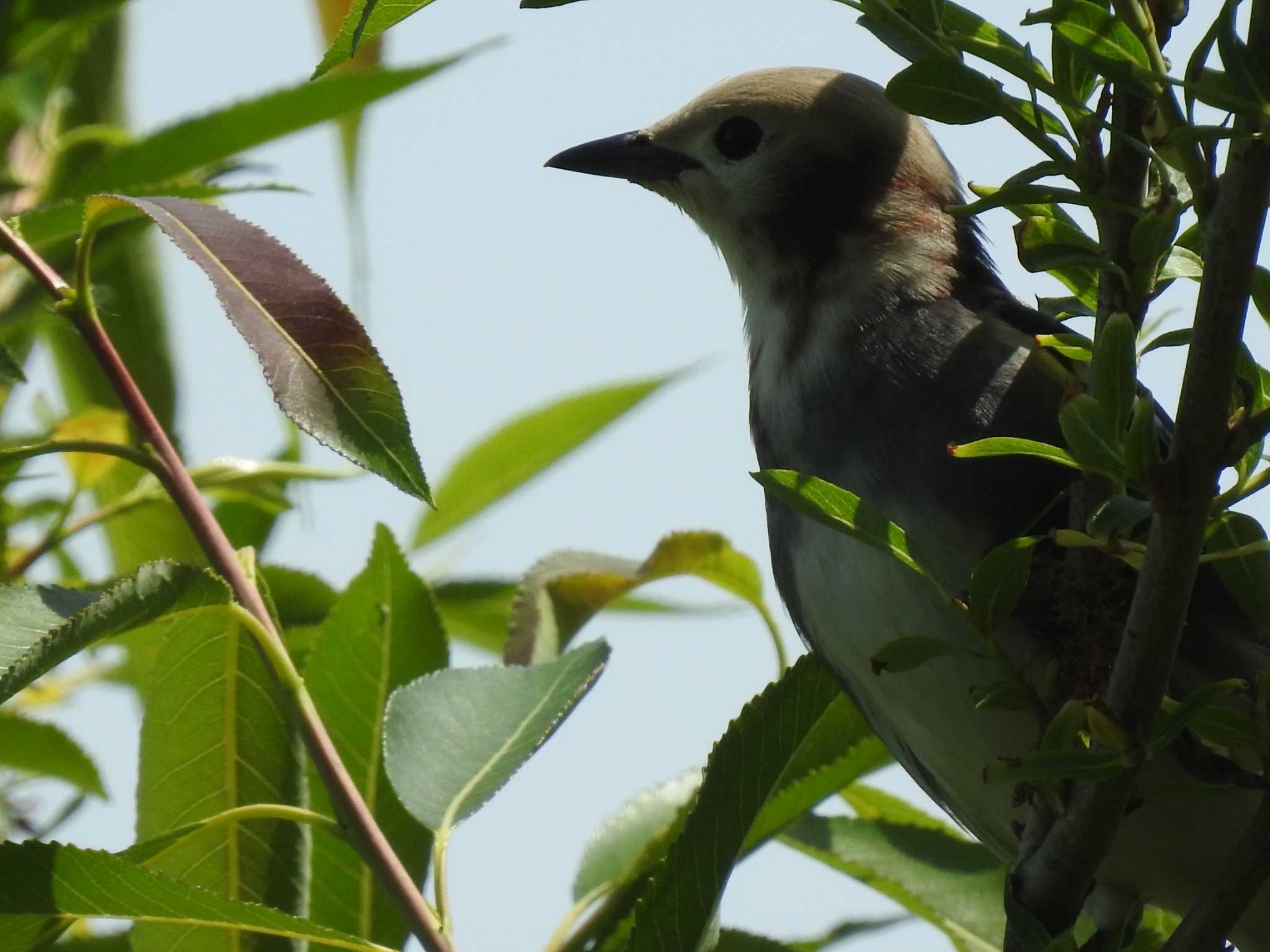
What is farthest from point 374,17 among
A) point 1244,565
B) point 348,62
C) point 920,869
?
point 348,62

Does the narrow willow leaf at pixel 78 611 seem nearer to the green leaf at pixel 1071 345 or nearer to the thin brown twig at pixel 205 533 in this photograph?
the thin brown twig at pixel 205 533

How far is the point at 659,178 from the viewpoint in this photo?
12.5 feet

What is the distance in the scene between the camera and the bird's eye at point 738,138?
Answer: 3.70 meters

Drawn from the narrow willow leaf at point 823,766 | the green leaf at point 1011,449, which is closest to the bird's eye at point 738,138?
the narrow willow leaf at point 823,766

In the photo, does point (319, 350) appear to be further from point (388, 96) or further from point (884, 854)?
point (884, 854)

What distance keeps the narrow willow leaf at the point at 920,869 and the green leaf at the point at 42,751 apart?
1.19m

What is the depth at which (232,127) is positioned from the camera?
3203mm

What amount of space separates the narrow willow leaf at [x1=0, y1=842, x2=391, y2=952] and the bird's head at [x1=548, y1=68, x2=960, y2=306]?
1812mm

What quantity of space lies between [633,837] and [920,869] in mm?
487

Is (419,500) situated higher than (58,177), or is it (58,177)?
(58,177)

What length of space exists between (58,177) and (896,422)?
66.8 inches

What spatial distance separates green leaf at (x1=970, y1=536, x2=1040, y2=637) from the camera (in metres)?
1.72

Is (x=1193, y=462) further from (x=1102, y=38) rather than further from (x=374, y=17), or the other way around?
(x=374, y=17)

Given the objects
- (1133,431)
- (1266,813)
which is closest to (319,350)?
(1133,431)
